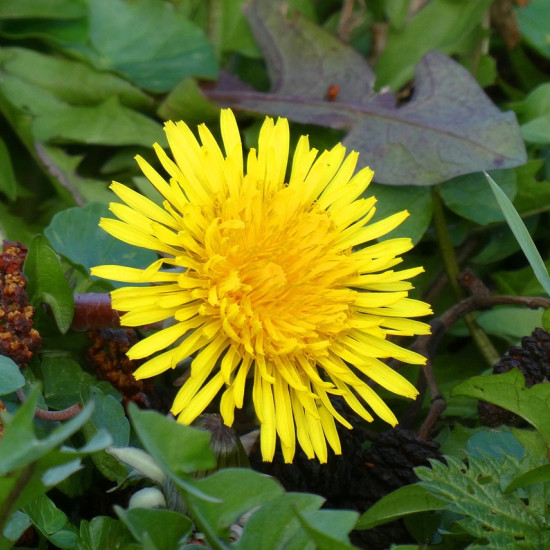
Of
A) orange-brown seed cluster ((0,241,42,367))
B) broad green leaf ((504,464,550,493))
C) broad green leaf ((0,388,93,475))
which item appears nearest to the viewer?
broad green leaf ((0,388,93,475))

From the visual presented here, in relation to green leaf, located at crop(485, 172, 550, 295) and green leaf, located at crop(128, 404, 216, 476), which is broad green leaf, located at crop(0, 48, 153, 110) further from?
green leaf, located at crop(128, 404, 216, 476)

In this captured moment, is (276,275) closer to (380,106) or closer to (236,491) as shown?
(236,491)

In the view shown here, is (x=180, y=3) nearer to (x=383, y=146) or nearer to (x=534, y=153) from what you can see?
(x=383, y=146)

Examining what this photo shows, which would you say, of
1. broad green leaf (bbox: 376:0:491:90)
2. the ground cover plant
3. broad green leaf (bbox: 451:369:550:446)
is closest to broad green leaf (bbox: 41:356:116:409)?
the ground cover plant

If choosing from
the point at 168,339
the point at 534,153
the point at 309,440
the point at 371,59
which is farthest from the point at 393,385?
the point at 371,59

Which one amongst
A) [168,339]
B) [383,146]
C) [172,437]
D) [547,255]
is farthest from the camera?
[547,255]
